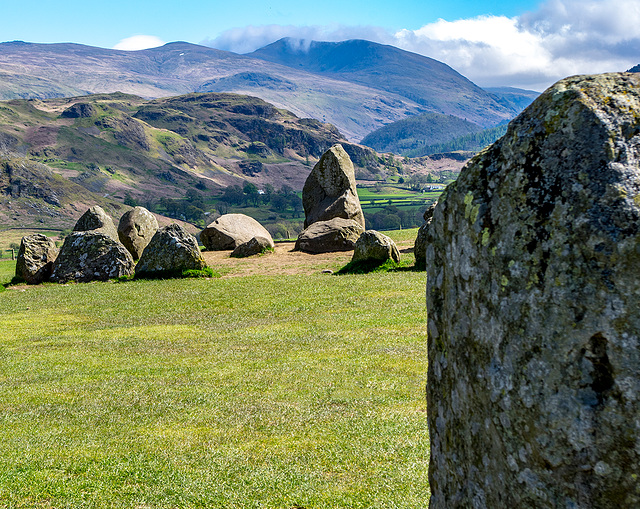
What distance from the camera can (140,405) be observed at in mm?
10898

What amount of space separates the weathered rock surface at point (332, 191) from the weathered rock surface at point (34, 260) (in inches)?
721

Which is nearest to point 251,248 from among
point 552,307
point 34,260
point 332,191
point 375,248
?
point 375,248

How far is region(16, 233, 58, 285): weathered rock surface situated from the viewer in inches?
1102

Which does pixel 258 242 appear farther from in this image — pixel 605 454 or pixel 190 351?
pixel 605 454

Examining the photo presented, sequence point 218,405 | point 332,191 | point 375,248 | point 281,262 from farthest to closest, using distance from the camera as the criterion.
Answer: point 332,191 → point 281,262 → point 375,248 → point 218,405

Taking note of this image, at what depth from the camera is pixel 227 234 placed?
1524 inches

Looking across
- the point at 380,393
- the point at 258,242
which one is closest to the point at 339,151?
the point at 258,242

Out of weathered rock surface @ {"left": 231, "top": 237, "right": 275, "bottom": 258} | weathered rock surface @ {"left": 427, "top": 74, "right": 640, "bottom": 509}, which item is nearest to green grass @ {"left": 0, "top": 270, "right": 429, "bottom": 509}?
weathered rock surface @ {"left": 427, "top": 74, "right": 640, "bottom": 509}

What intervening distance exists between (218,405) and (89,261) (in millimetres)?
19919

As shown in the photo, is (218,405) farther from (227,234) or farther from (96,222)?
(227,234)

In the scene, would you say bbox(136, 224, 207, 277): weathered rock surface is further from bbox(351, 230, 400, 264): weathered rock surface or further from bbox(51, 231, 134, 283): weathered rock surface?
bbox(351, 230, 400, 264): weathered rock surface

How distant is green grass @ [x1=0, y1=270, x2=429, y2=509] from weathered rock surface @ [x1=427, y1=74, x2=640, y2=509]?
11.9 feet

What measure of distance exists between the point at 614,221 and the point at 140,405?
9741mm

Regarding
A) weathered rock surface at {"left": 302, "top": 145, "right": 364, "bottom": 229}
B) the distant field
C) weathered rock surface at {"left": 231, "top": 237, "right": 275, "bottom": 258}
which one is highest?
weathered rock surface at {"left": 302, "top": 145, "right": 364, "bottom": 229}
